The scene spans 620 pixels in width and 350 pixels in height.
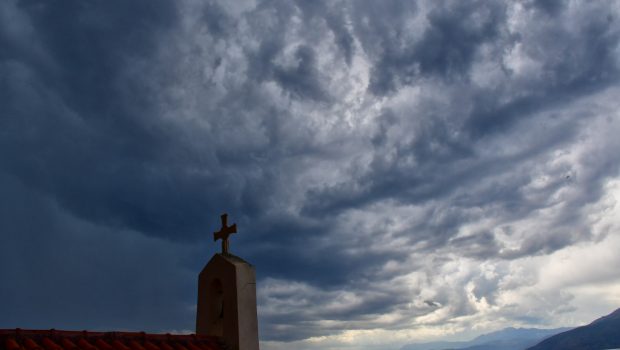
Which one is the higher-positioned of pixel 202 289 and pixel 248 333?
pixel 202 289

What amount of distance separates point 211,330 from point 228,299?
1.75 m

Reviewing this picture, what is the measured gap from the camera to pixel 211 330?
717 inches

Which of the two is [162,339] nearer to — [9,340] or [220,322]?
[220,322]

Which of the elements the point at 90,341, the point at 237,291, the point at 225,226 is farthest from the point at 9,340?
the point at 225,226

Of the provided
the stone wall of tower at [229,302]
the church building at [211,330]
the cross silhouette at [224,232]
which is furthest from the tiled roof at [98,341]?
the cross silhouette at [224,232]

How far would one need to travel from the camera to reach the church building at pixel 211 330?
12445 mm

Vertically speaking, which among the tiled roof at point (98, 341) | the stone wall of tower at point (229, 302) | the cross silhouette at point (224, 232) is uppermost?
the cross silhouette at point (224, 232)

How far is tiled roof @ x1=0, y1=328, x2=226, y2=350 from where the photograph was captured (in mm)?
11875

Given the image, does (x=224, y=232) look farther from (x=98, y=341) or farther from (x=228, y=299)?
(x=98, y=341)

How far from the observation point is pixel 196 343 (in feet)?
52.7

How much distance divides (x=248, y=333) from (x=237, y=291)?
4.91 feet

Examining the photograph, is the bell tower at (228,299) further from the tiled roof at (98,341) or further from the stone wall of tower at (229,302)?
the tiled roof at (98,341)

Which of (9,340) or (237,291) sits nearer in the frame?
(9,340)

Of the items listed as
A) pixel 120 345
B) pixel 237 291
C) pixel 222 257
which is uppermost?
pixel 222 257
